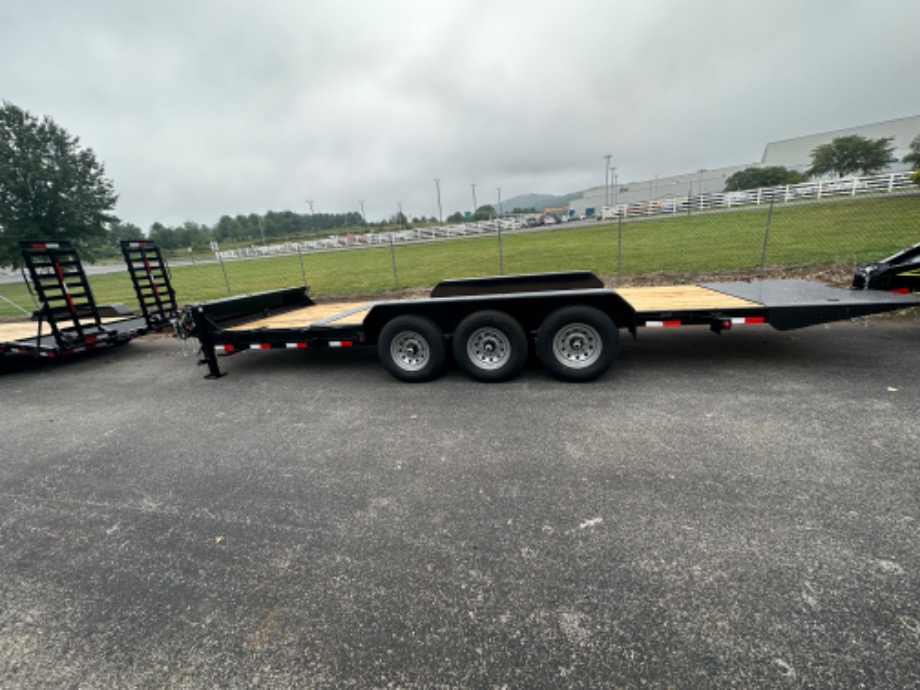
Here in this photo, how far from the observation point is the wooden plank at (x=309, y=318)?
5.68 meters

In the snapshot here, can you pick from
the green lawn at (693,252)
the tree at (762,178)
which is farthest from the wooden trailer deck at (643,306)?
the tree at (762,178)

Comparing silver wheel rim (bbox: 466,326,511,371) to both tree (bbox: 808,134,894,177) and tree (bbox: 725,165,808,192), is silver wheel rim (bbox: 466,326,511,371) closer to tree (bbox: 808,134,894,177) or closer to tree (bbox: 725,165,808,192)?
tree (bbox: 808,134,894,177)

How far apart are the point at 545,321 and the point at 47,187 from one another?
150 feet

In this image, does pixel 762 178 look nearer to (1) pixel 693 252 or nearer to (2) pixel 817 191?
(2) pixel 817 191

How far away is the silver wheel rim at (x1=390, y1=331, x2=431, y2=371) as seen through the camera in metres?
5.00

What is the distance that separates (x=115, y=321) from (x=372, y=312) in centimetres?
641

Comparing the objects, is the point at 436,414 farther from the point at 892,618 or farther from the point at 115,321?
the point at 115,321

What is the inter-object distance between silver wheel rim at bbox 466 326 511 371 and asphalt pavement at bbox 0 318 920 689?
521 millimetres

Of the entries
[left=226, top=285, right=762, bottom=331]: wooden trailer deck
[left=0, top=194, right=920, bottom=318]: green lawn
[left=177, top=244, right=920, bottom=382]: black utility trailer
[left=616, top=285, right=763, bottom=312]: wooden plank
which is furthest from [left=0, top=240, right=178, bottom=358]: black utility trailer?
[left=616, top=285, right=763, bottom=312]: wooden plank

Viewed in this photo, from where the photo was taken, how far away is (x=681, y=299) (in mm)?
5250

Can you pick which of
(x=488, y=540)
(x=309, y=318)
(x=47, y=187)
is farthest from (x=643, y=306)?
(x=47, y=187)

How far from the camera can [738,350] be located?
533cm

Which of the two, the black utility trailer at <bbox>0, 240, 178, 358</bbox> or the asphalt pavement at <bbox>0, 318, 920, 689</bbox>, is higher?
the black utility trailer at <bbox>0, 240, 178, 358</bbox>

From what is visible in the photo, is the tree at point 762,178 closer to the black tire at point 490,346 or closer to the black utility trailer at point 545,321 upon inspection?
the black utility trailer at point 545,321
